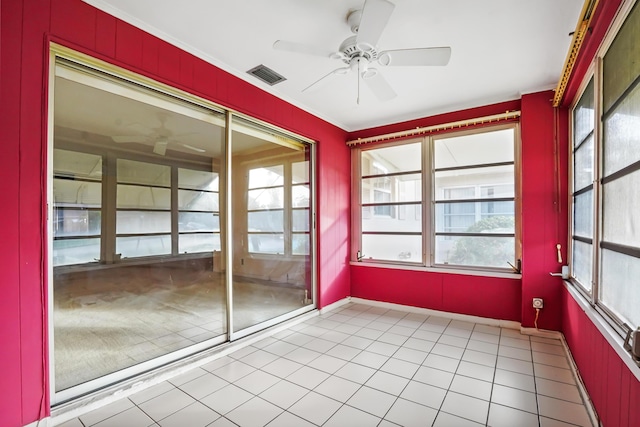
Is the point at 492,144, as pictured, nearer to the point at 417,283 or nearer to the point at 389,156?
the point at 389,156

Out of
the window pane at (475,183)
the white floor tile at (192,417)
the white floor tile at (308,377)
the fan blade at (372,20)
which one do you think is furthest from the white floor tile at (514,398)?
the fan blade at (372,20)

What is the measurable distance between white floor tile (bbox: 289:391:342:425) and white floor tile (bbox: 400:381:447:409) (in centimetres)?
53

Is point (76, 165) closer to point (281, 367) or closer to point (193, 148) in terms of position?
point (193, 148)

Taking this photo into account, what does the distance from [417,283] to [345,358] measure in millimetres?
1811

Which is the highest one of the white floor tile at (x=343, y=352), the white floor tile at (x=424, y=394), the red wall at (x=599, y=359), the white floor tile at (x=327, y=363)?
the red wall at (x=599, y=359)

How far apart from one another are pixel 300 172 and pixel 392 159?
4.79 feet

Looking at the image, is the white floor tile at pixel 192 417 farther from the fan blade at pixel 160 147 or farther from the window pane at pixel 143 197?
the fan blade at pixel 160 147

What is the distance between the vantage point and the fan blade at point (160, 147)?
2.80m

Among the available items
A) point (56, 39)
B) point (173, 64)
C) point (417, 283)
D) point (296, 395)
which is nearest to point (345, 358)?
point (296, 395)

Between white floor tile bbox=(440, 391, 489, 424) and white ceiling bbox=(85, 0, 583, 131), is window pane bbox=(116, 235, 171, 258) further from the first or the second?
white floor tile bbox=(440, 391, 489, 424)

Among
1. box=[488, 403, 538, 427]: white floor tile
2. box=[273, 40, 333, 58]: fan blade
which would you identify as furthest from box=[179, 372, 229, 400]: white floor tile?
box=[273, 40, 333, 58]: fan blade

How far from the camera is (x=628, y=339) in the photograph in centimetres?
136

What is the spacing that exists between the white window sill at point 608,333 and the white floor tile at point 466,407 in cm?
86

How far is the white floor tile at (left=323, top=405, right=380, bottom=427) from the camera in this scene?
1.85 meters
